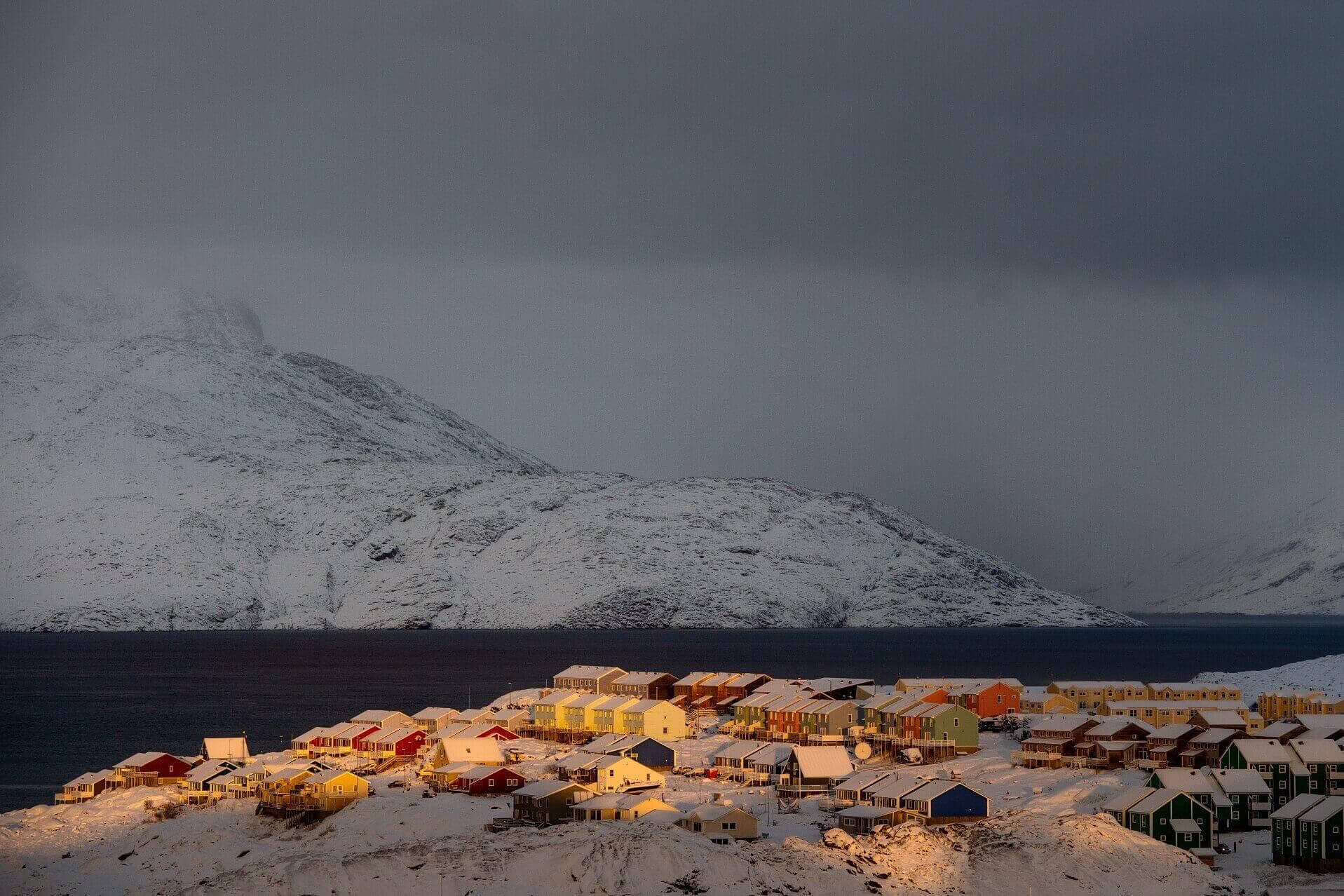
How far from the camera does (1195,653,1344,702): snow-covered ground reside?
130875mm

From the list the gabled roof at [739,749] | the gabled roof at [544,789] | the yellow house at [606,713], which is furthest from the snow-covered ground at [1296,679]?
the gabled roof at [544,789]

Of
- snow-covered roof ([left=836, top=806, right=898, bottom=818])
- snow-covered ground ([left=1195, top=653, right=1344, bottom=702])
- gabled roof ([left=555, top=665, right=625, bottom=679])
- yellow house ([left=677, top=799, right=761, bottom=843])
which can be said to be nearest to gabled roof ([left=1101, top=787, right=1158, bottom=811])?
snow-covered roof ([left=836, top=806, right=898, bottom=818])

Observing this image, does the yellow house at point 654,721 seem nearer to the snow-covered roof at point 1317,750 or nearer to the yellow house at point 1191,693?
the yellow house at point 1191,693

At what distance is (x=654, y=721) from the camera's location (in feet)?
339

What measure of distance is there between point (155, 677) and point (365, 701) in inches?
2280

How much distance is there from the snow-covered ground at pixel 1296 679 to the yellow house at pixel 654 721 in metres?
47.8

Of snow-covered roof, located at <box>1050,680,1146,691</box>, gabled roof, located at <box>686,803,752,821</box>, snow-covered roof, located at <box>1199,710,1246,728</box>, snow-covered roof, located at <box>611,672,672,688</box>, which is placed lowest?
gabled roof, located at <box>686,803,752,821</box>

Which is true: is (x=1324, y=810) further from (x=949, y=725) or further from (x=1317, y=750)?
(x=949, y=725)

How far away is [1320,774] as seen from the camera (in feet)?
241

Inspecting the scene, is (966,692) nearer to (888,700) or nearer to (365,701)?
(888,700)

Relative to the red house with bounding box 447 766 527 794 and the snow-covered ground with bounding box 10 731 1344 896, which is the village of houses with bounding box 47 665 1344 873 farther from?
the snow-covered ground with bounding box 10 731 1344 896

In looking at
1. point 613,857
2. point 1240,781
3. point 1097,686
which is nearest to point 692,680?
point 1097,686

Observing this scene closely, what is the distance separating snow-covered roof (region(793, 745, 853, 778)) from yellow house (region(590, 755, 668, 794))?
6974mm

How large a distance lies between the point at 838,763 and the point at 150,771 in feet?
121
